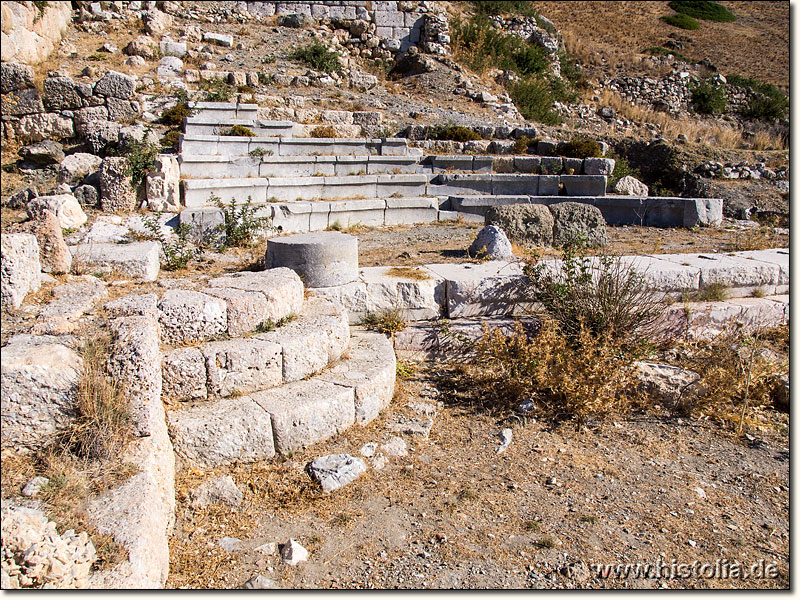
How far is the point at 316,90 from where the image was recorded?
16312mm

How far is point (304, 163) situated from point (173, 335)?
324 inches

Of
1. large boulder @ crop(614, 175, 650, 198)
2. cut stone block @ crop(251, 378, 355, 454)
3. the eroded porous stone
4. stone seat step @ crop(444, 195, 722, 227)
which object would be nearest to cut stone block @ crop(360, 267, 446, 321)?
cut stone block @ crop(251, 378, 355, 454)

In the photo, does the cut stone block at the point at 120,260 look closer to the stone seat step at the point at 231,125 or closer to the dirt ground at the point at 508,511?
the dirt ground at the point at 508,511

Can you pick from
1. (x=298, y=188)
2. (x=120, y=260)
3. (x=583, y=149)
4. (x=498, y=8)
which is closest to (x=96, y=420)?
(x=120, y=260)

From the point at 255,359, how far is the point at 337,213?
664 cm

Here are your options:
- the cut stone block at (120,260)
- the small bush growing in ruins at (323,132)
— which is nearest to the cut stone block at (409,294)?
the cut stone block at (120,260)

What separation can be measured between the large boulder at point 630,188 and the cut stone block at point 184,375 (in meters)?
11.7

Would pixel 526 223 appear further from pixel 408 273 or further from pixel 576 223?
pixel 408 273

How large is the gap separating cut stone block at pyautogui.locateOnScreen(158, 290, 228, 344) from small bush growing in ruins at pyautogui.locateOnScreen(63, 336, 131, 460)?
904mm

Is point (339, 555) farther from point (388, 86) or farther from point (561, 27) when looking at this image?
point (561, 27)

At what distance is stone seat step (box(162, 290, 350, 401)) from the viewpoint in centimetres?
396

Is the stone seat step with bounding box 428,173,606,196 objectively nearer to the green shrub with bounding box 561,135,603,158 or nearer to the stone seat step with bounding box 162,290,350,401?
the green shrub with bounding box 561,135,603,158

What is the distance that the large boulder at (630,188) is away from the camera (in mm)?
13539

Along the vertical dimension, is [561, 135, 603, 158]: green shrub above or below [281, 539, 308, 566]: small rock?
above
